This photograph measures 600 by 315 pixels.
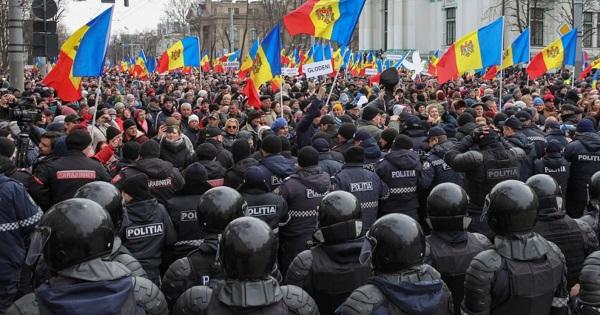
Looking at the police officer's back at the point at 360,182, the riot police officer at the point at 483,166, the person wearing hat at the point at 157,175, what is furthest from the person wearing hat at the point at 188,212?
the riot police officer at the point at 483,166

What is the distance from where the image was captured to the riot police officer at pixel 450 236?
4980 mm

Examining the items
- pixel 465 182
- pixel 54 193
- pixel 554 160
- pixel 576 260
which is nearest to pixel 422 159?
pixel 465 182

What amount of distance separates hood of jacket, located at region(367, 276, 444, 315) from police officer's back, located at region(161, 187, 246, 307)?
1.36m

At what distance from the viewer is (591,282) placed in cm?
402

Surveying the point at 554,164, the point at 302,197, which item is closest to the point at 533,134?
the point at 554,164

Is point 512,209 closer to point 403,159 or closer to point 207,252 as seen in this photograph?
point 207,252

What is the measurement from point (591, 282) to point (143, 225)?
3.49 meters

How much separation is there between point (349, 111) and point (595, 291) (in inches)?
384

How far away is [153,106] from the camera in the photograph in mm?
16156

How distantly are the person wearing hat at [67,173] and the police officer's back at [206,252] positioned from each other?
2.72 m

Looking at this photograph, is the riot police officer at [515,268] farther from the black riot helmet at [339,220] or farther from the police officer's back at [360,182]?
the police officer's back at [360,182]

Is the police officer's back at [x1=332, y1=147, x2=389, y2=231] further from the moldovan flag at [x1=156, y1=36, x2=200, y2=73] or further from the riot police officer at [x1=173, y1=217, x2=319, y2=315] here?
the moldovan flag at [x1=156, y1=36, x2=200, y2=73]

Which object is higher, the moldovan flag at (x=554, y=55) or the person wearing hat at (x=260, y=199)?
the moldovan flag at (x=554, y=55)

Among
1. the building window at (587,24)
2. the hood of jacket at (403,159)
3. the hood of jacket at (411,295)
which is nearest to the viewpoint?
the hood of jacket at (411,295)
